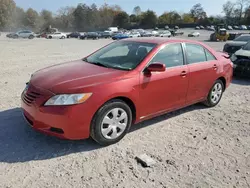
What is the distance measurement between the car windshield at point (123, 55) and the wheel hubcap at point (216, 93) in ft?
6.69

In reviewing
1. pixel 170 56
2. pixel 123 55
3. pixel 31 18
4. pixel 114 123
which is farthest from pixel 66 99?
pixel 31 18

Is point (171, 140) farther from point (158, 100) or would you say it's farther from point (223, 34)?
point (223, 34)

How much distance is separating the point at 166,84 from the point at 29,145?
94.8 inches

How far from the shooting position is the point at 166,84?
410cm

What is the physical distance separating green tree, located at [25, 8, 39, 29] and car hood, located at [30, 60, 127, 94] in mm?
99722

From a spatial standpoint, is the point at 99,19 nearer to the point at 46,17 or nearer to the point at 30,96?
the point at 46,17

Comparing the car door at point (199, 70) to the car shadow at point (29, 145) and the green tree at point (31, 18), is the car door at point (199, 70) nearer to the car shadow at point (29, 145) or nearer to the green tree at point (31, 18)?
the car shadow at point (29, 145)

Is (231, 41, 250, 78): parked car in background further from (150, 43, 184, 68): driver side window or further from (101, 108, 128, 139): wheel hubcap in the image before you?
(101, 108, 128, 139): wheel hubcap

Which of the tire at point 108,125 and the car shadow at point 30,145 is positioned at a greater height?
the tire at point 108,125

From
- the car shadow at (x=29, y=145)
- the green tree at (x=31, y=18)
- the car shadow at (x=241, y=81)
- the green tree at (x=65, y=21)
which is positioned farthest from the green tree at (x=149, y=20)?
the car shadow at (x=29, y=145)

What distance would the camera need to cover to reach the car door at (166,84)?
3854mm

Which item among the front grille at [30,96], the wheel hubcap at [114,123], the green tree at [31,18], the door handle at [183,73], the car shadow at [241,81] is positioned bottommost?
the car shadow at [241,81]

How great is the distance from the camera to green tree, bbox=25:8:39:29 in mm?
92613

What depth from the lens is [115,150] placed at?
11.5ft
